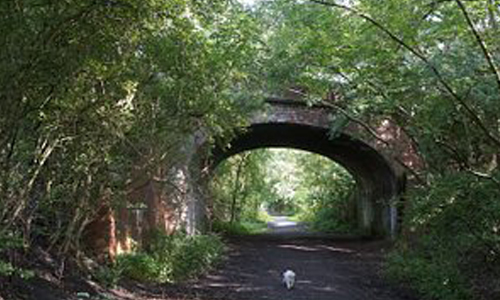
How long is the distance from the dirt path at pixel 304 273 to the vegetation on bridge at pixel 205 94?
104 cm

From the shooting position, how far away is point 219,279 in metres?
10.6

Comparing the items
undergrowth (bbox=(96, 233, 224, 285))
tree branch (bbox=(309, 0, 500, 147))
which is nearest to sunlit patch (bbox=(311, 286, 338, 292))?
undergrowth (bbox=(96, 233, 224, 285))

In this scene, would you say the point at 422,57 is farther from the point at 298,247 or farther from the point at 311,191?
the point at 311,191

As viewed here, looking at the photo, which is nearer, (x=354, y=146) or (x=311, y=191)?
(x=354, y=146)

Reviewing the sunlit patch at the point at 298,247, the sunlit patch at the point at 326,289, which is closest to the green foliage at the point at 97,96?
the sunlit patch at the point at 326,289

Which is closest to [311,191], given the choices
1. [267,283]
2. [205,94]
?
[267,283]

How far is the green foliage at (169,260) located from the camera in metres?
9.20

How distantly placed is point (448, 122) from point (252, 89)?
4447mm

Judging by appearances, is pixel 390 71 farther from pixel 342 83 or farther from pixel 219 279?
pixel 219 279

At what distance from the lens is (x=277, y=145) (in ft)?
70.1

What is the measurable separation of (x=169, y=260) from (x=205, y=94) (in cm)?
371

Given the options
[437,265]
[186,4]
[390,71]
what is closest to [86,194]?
[186,4]

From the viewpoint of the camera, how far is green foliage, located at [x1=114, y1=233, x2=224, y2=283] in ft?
30.2

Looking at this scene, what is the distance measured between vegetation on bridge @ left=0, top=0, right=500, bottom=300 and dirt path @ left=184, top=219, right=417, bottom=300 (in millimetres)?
1038
